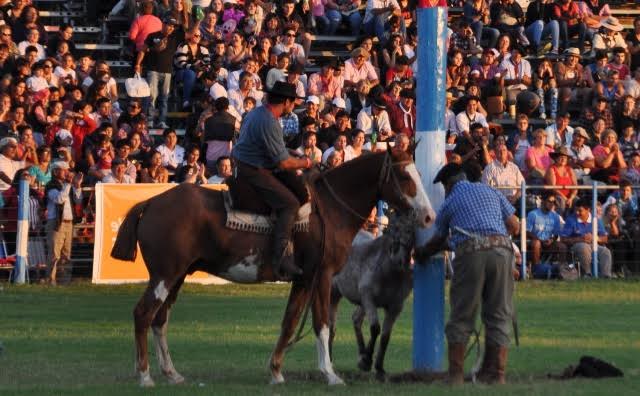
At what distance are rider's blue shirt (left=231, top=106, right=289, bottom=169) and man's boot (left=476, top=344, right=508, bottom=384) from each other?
269 centimetres

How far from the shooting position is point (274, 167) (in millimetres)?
14789

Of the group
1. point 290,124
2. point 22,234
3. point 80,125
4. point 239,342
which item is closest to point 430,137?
point 239,342

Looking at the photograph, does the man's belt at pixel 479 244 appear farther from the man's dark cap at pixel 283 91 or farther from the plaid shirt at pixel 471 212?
the man's dark cap at pixel 283 91

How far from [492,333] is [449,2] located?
74.4 ft

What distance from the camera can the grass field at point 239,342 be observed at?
13.9 metres

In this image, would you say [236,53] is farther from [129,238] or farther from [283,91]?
[129,238]

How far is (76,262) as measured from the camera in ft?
83.3

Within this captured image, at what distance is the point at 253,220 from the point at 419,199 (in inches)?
64.5

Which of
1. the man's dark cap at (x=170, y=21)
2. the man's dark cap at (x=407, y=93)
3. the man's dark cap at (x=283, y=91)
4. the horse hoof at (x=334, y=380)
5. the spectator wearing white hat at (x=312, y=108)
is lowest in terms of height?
the horse hoof at (x=334, y=380)

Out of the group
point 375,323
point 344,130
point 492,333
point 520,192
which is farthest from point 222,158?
point 492,333

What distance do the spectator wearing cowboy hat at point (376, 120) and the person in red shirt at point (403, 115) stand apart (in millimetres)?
199

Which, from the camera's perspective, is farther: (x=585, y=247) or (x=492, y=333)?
(x=585, y=247)

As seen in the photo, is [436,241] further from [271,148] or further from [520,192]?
[520,192]

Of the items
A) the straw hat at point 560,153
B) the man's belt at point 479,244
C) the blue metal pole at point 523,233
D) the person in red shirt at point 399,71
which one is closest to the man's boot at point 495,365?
the man's belt at point 479,244
